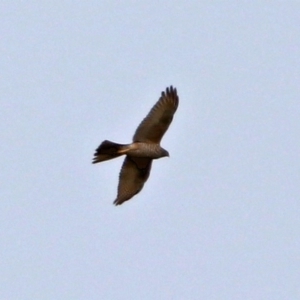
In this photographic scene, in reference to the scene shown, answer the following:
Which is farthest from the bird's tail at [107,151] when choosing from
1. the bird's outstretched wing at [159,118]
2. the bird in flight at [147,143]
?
the bird's outstretched wing at [159,118]

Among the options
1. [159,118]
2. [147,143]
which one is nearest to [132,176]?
[147,143]

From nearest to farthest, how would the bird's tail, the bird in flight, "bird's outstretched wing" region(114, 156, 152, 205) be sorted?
the bird's tail → the bird in flight → "bird's outstretched wing" region(114, 156, 152, 205)

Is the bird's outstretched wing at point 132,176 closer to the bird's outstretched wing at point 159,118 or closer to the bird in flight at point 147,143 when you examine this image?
the bird in flight at point 147,143

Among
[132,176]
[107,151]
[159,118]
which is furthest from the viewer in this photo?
[132,176]

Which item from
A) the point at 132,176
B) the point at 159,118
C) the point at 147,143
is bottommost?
the point at 132,176

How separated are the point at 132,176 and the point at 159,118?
1451mm

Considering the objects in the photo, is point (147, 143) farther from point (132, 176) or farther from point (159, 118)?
point (132, 176)

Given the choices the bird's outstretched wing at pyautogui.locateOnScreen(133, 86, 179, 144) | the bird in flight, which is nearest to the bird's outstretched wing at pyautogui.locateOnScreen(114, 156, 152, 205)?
the bird in flight

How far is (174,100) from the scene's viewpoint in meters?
21.3

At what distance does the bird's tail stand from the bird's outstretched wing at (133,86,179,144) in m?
0.60

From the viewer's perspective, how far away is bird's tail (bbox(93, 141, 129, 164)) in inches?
807

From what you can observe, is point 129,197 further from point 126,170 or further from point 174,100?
point 174,100

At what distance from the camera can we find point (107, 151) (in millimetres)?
20625

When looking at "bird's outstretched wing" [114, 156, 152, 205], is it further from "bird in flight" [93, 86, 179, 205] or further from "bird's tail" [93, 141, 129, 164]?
"bird's tail" [93, 141, 129, 164]
